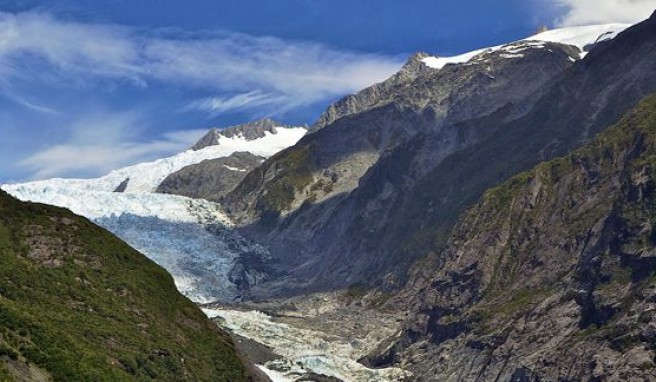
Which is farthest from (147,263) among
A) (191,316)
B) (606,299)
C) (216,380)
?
(606,299)

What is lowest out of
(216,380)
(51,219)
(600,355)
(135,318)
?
(600,355)

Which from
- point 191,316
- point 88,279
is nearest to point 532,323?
point 191,316

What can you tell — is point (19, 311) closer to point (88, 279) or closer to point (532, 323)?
point (88, 279)

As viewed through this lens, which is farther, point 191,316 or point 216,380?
point 191,316

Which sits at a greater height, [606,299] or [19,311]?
[19,311]

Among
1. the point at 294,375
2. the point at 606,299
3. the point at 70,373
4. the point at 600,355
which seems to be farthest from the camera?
the point at 294,375

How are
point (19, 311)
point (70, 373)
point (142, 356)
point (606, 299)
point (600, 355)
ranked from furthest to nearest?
point (606, 299) → point (600, 355) → point (142, 356) → point (19, 311) → point (70, 373)
